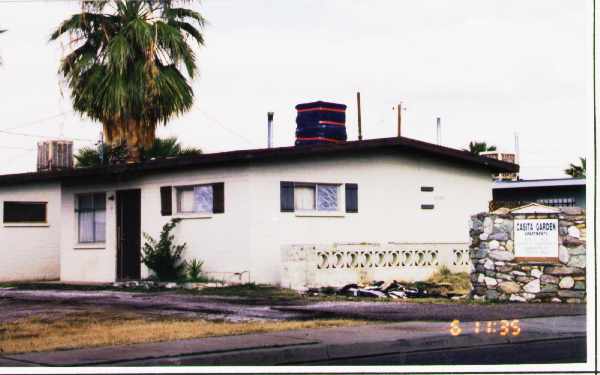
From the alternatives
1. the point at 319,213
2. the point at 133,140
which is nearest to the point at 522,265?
the point at 319,213

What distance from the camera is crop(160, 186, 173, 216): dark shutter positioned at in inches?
945

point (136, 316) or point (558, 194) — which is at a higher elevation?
point (558, 194)

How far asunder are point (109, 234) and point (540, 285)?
38.3ft

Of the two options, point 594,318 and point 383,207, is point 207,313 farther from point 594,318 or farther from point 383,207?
point 383,207

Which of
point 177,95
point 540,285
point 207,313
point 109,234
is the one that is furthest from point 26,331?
point 177,95

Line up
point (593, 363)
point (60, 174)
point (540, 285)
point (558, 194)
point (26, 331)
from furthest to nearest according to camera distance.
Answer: point (558, 194) < point (60, 174) < point (540, 285) < point (26, 331) < point (593, 363)

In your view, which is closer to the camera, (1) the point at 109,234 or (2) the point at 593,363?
(2) the point at 593,363

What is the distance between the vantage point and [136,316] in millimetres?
15641

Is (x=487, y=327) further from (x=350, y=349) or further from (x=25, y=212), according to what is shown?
(x=25, y=212)

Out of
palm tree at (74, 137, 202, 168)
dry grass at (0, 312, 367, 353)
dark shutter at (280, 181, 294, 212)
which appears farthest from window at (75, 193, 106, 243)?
dry grass at (0, 312, 367, 353)

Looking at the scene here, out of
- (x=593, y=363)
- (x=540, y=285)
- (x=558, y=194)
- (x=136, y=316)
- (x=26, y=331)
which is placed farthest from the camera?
(x=558, y=194)

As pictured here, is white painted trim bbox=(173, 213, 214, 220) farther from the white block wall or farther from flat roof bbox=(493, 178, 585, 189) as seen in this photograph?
flat roof bbox=(493, 178, 585, 189)

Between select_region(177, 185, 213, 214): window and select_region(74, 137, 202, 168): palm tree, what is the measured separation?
4.12m

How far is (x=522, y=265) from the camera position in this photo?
18.2m
